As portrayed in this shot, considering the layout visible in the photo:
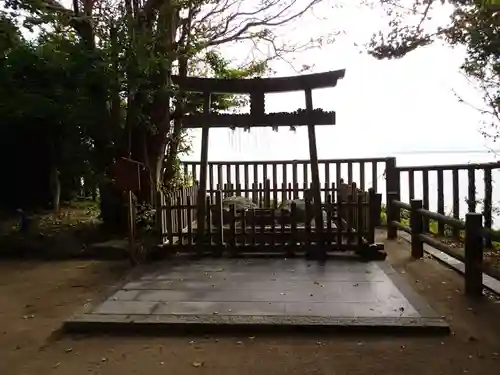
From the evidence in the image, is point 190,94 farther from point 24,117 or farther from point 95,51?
point 24,117

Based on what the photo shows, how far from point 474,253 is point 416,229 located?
1.72m

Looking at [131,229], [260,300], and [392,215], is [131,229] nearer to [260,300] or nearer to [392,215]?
[260,300]

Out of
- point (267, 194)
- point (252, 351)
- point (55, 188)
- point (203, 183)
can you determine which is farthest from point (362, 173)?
point (252, 351)

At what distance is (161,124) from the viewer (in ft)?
26.2

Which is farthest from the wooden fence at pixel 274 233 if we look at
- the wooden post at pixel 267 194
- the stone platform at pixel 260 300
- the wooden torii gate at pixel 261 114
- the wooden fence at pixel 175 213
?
the wooden post at pixel 267 194

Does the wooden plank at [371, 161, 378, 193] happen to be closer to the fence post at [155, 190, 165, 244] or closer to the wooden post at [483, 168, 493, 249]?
the wooden post at [483, 168, 493, 249]

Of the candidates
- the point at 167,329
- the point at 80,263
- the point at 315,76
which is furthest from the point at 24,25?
the point at 167,329

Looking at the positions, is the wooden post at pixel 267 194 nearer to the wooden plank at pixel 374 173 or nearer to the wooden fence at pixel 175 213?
the wooden plank at pixel 374 173

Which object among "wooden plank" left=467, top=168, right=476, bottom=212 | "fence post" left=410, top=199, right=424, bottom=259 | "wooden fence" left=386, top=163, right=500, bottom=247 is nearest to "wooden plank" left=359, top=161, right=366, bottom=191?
"wooden fence" left=386, top=163, right=500, bottom=247

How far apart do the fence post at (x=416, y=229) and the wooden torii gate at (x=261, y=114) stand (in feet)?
3.61

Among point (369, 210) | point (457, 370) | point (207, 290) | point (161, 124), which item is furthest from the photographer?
point (161, 124)

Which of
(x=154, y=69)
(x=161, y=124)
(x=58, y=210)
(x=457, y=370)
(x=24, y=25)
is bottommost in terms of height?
(x=457, y=370)

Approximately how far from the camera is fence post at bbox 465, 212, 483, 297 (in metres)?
4.70

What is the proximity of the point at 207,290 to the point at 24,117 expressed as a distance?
4.79 m
